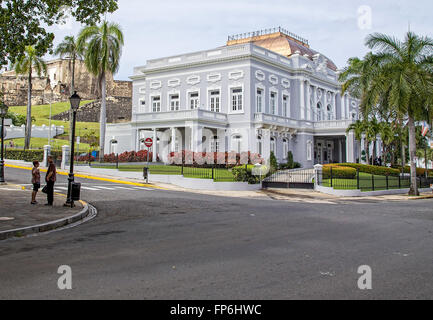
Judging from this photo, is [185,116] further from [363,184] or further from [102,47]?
[363,184]

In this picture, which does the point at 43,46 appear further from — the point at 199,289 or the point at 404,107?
the point at 404,107

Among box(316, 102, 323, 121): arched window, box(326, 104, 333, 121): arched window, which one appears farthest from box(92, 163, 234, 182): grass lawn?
box(326, 104, 333, 121): arched window

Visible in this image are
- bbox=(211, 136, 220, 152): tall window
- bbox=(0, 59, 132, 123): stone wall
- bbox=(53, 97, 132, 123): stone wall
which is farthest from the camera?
bbox=(0, 59, 132, 123): stone wall

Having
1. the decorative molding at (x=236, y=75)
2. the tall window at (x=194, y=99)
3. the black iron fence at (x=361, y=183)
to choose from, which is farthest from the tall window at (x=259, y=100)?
the black iron fence at (x=361, y=183)

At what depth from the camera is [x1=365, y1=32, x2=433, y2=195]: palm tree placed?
23.8 metres

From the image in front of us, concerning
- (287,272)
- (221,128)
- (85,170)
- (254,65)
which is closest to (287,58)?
(254,65)

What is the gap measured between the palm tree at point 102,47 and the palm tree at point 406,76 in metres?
20.7

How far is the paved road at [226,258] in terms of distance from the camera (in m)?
4.77

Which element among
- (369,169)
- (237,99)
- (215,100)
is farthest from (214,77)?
(369,169)

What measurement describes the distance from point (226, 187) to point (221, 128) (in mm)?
13422

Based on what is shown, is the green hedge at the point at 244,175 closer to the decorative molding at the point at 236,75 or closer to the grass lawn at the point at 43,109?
the decorative molding at the point at 236,75

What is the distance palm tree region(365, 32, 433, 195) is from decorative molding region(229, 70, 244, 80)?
1457cm

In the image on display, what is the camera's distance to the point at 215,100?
130ft

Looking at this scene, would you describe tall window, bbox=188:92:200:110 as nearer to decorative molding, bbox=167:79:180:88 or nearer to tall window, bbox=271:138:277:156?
decorative molding, bbox=167:79:180:88
